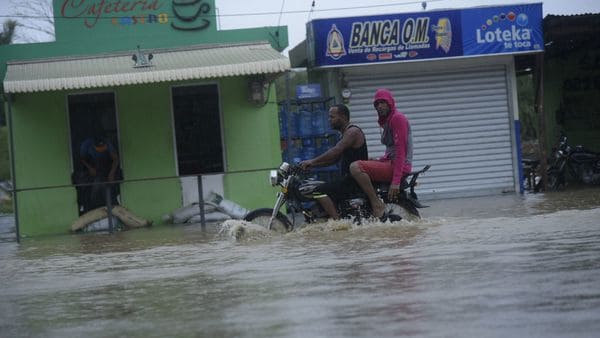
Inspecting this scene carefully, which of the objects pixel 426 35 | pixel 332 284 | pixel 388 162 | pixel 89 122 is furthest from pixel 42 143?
Result: pixel 332 284

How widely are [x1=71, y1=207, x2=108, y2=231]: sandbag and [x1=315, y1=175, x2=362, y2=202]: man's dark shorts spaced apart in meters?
7.02

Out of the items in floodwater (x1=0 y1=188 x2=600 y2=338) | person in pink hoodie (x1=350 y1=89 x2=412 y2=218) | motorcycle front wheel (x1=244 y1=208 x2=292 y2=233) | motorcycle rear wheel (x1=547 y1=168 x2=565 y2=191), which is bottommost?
motorcycle rear wheel (x1=547 y1=168 x2=565 y2=191)

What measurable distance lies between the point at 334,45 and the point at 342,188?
30.8 feet

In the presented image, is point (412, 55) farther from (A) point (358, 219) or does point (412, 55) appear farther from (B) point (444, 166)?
(A) point (358, 219)

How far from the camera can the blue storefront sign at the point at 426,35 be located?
20.5m

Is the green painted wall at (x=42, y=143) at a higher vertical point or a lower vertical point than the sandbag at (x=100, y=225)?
higher

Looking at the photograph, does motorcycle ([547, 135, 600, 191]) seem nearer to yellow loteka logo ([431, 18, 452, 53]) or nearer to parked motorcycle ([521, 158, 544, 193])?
parked motorcycle ([521, 158, 544, 193])

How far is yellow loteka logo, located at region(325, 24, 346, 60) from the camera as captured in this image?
20.4 m

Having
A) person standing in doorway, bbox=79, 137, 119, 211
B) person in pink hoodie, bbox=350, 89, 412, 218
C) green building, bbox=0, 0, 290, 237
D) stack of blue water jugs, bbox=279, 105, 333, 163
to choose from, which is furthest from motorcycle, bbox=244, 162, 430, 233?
stack of blue water jugs, bbox=279, 105, 333, 163

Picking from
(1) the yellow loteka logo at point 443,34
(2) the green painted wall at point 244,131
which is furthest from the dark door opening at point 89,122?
(1) the yellow loteka logo at point 443,34

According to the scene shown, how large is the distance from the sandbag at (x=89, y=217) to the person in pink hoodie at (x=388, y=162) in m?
7.31

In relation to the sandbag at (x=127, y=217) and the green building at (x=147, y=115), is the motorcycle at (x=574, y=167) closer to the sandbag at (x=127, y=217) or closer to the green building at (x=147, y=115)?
the green building at (x=147, y=115)

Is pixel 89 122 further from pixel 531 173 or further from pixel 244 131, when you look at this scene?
pixel 531 173

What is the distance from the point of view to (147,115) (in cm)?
1888
